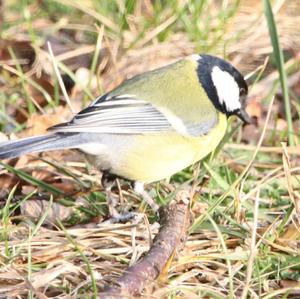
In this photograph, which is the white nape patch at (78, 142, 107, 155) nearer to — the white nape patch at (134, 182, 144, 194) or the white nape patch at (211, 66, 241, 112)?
the white nape patch at (134, 182, 144, 194)

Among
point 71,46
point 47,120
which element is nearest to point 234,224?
point 47,120

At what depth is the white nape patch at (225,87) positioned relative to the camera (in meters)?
3.26

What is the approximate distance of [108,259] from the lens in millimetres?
2537

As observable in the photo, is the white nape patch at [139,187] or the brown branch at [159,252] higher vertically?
the brown branch at [159,252]

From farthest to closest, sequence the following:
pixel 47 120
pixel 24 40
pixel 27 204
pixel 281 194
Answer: pixel 24 40, pixel 47 120, pixel 281 194, pixel 27 204

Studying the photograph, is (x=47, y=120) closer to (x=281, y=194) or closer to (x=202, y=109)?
(x=202, y=109)

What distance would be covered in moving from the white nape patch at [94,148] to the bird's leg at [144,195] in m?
0.20

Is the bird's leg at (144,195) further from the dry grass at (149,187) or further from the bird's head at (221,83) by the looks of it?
the bird's head at (221,83)

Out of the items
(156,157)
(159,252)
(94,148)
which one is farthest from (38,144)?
(159,252)

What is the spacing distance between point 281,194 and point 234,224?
0.52 metres

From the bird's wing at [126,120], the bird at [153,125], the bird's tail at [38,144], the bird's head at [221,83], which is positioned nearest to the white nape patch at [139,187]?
the bird at [153,125]

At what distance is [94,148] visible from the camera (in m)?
2.89

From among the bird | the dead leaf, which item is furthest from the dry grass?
the bird

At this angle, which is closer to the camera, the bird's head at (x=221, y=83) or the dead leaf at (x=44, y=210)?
the dead leaf at (x=44, y=210)
